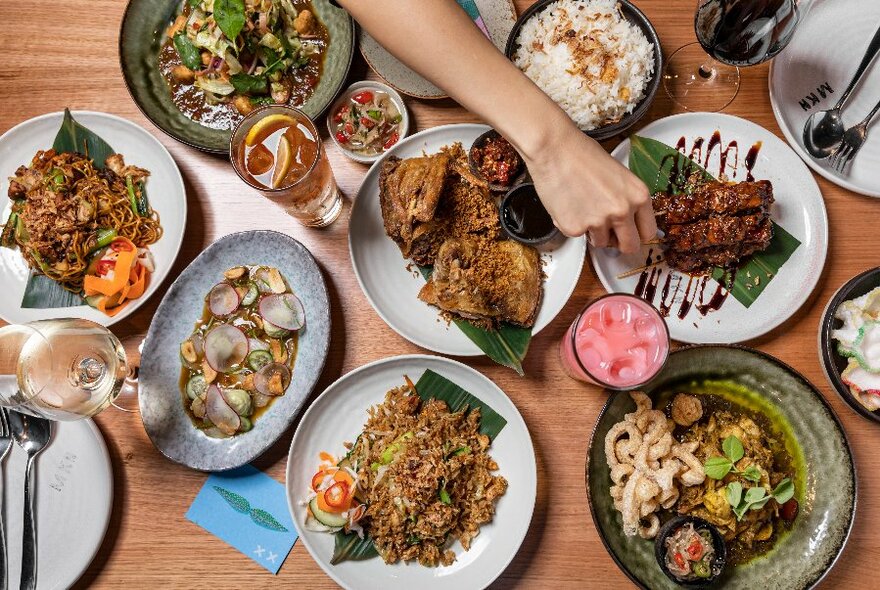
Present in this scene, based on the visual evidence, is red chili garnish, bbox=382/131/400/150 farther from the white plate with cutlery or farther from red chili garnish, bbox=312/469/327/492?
the white plate with cutlery

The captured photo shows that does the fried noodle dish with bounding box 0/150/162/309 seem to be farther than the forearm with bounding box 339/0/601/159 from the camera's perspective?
Yes

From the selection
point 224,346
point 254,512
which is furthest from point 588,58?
point 254,512

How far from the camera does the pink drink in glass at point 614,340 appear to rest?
221cm

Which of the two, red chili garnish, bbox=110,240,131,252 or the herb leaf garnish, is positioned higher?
the herb leaf garnish

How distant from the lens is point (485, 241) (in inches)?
95.5

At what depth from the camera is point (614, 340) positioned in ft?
7.42

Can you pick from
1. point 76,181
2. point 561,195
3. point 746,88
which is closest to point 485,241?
point 561,195

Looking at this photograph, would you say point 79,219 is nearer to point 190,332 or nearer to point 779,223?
point 190,332

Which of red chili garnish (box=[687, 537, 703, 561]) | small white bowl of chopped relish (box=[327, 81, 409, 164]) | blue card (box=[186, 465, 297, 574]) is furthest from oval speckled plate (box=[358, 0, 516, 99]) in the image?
red chili garnish (box=[687, 537, 703, 561])

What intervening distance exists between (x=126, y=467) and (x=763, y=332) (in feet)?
8.37

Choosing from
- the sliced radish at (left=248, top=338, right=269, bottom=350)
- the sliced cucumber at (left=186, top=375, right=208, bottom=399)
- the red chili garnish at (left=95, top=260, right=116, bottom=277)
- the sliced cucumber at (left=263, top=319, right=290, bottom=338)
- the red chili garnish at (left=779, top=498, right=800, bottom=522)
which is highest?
the red chili garnish at (left=779, top=498, right=800, bottom=522)

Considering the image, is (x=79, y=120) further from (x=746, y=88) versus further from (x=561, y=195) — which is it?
(x=746, y=88)

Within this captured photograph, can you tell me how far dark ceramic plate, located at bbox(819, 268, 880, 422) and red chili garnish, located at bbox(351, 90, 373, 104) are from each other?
6.47 feet

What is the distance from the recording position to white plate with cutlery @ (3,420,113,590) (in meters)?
2.34
